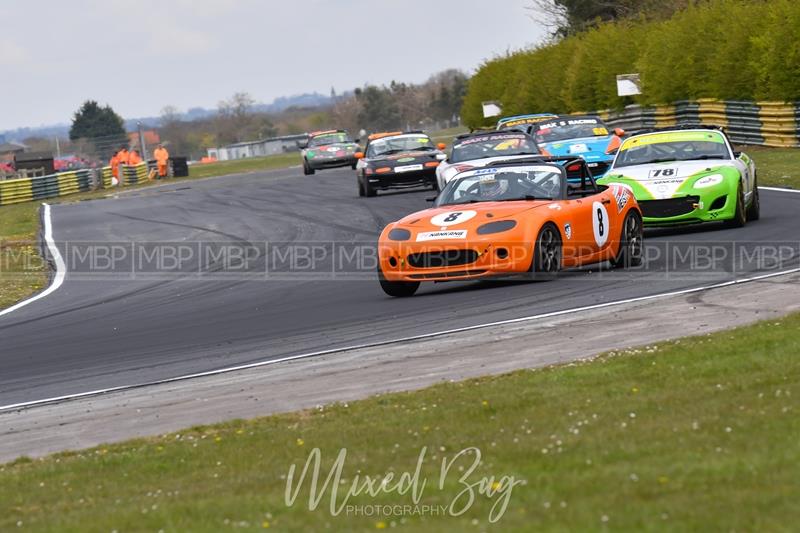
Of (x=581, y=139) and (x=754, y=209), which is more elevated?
(x=581, y=139)

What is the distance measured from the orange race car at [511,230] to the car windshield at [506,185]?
0.03 ft

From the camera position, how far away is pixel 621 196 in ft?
48.4

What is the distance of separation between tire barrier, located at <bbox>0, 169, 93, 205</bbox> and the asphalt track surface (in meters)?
22.7

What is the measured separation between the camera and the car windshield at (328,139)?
4734 centimetres

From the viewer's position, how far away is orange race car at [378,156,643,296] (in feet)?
43.2

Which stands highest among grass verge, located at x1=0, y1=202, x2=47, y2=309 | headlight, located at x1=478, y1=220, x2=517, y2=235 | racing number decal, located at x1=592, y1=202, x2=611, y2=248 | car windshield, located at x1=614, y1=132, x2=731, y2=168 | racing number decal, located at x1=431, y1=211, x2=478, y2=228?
car windshield, located at x1=614, y1=132, x2=731, y2=168

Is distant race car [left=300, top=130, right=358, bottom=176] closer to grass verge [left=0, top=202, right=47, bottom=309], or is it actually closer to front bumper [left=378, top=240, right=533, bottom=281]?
grass verge [left=0, top=202, right=47, bottom=309]

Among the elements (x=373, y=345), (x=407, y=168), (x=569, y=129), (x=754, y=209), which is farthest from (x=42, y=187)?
(x=373, y=345)

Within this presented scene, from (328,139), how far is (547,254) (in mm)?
34739

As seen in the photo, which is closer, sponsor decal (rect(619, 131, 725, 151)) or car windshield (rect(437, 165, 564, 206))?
car windshield (rect(437, 165, 564, 206))

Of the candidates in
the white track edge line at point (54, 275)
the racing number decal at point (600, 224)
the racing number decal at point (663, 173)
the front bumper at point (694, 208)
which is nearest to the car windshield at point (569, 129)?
the white track edge line at point (54, 275)

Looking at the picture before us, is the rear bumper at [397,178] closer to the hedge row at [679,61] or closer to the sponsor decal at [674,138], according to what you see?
the hedge row at [679,61]

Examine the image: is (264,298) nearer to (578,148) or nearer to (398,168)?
(578,148)

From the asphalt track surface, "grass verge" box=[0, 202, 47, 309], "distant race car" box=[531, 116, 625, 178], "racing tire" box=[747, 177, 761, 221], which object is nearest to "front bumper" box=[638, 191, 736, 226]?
the asphalt track surface
